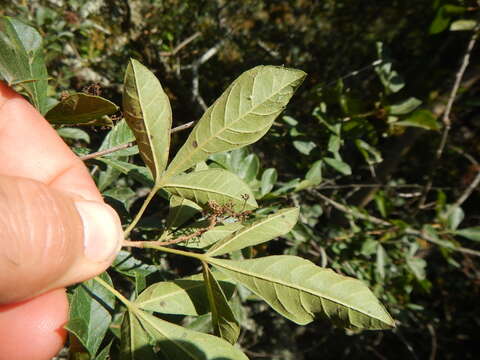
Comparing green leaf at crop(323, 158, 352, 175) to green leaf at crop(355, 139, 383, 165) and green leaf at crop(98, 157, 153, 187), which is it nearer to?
green leaf at crop(355, 139, 383, 165)

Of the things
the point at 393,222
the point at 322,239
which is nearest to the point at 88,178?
the point at 322,239

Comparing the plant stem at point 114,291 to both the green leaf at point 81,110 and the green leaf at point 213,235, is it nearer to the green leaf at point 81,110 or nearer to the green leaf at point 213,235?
the green leaf at point 213,235

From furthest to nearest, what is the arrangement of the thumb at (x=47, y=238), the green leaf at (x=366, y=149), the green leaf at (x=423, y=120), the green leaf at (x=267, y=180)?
1. the green leaf at (x=366, y=149)
2. the green leaf at (x=423, y=120)
3. the green leaf at (x=267, y=180)
4. the thumb at (x=47, y=238)

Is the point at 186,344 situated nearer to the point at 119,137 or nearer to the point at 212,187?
the point at 212,187

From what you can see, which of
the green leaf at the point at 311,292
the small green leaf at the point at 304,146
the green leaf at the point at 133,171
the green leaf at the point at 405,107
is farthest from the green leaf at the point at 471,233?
the green leaf at the point at 133,171

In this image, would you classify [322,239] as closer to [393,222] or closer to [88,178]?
[393,222]

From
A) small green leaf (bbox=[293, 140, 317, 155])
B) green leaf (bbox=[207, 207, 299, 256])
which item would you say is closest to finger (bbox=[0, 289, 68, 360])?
green leaf (bbox=[207, 207, 299, 256])

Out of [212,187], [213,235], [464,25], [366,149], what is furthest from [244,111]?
[464,25]
